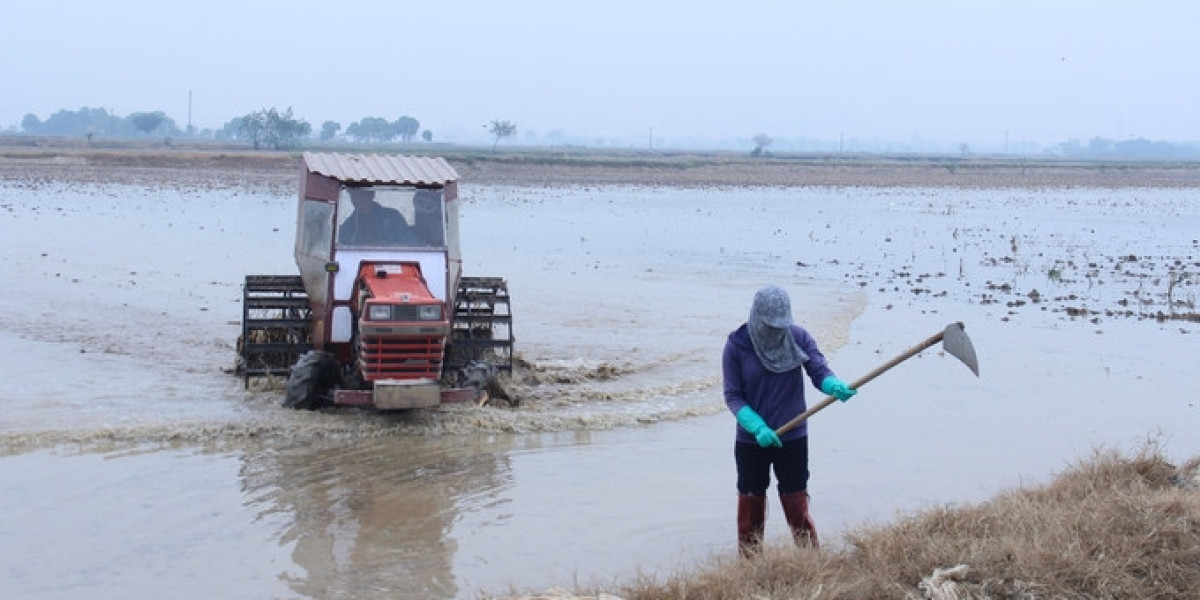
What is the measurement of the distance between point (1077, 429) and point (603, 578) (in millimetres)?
6546

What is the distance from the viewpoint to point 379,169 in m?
14.4

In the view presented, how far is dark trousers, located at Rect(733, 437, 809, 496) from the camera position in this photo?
25.7ft

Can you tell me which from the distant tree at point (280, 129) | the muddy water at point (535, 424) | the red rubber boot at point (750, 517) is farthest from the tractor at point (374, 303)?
the distant tree at point (280, 129)

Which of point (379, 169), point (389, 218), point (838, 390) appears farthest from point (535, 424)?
point (838, 390)

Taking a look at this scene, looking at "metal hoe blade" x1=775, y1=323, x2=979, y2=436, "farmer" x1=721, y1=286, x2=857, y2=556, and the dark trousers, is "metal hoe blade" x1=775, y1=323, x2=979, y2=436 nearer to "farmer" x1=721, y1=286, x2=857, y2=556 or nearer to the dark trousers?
"farmer" x1=721, y1=286, x2=857, y2=556

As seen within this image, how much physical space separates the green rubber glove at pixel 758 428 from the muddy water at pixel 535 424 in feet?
3.05

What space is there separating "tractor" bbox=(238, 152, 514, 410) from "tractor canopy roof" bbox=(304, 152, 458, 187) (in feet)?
0.05

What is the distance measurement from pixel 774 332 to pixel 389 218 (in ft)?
23.1

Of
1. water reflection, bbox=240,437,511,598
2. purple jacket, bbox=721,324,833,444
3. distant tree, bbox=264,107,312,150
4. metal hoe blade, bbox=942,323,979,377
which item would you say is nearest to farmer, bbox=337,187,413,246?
water reflection, bbox=240,437,511,598

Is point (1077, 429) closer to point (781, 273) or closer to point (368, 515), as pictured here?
point (368, 515)

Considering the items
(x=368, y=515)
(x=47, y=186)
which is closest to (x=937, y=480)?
(x=368, y=515)

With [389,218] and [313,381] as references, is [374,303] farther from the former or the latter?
[389,218]

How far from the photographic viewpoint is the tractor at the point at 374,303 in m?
12.6

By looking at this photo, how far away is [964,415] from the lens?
13.8m
